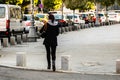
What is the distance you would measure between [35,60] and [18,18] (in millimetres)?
13124

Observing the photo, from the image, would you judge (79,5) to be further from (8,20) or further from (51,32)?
(51,32)

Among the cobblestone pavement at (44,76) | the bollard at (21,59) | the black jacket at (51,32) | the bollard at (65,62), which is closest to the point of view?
the cobblestone pavement at (44,76)

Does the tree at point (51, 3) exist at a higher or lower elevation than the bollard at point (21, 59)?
lower

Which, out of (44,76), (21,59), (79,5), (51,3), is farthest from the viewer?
(51,3)

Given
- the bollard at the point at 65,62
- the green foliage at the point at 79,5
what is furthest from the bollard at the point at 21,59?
the green foliage at the point at 79,5

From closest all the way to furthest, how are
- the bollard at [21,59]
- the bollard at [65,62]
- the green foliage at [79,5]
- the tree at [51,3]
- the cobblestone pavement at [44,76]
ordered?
the cobblestone pavement at [44,76] < the bollard at [65,62] < the bollard at [21,59] < the green foliage at [79,5] < the tree at [51,3]

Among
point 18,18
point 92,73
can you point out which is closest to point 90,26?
point 18,18

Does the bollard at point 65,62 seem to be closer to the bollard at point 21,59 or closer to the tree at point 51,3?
the bollard at point 21,59

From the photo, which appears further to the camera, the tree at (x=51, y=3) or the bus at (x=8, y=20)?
the tree at (x=51, y=3)

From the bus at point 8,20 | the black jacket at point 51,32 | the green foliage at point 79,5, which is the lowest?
the green foliage at point 79,5

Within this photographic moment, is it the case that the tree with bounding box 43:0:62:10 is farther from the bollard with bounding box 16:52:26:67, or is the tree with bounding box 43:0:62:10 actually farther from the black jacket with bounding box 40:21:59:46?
the black jacket with bounding box 40:21:59:46

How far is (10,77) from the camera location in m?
13.8

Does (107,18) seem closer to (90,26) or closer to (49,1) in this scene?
(49,1)

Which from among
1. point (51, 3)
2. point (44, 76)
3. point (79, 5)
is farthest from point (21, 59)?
point (51, 3)
